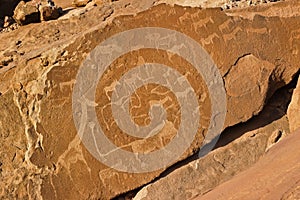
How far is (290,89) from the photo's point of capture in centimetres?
348

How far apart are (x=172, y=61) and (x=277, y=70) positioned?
75 centimetres

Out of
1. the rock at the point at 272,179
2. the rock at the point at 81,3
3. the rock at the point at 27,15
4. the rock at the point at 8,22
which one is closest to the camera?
the rock at the point at 272,179

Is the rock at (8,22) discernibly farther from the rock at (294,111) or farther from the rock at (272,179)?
the rock at (272,179)

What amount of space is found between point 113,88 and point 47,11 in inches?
67.8

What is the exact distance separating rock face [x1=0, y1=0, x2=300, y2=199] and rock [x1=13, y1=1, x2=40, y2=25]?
1075 millimetres

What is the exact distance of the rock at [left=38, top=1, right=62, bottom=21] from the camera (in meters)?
4.43

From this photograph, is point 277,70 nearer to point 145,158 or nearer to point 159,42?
point 159,42

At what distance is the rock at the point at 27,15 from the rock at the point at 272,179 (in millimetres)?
2628

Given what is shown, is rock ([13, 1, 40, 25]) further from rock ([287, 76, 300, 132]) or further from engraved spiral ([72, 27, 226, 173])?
rock ([287, 76, 300, 132])

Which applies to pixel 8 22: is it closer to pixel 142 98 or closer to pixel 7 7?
pixel 7 7

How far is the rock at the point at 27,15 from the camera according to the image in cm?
442

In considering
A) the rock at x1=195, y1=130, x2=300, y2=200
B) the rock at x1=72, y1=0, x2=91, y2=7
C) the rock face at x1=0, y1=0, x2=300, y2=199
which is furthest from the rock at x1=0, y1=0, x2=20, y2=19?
the rock at x1=195, y1=130, x2=300, y2=200

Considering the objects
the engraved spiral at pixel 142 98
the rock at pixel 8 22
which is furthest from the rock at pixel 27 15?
the engraved spiral at pixel 142 98

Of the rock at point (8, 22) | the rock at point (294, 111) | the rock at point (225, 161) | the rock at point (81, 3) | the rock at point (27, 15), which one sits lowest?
the rock at point (225, 161)
